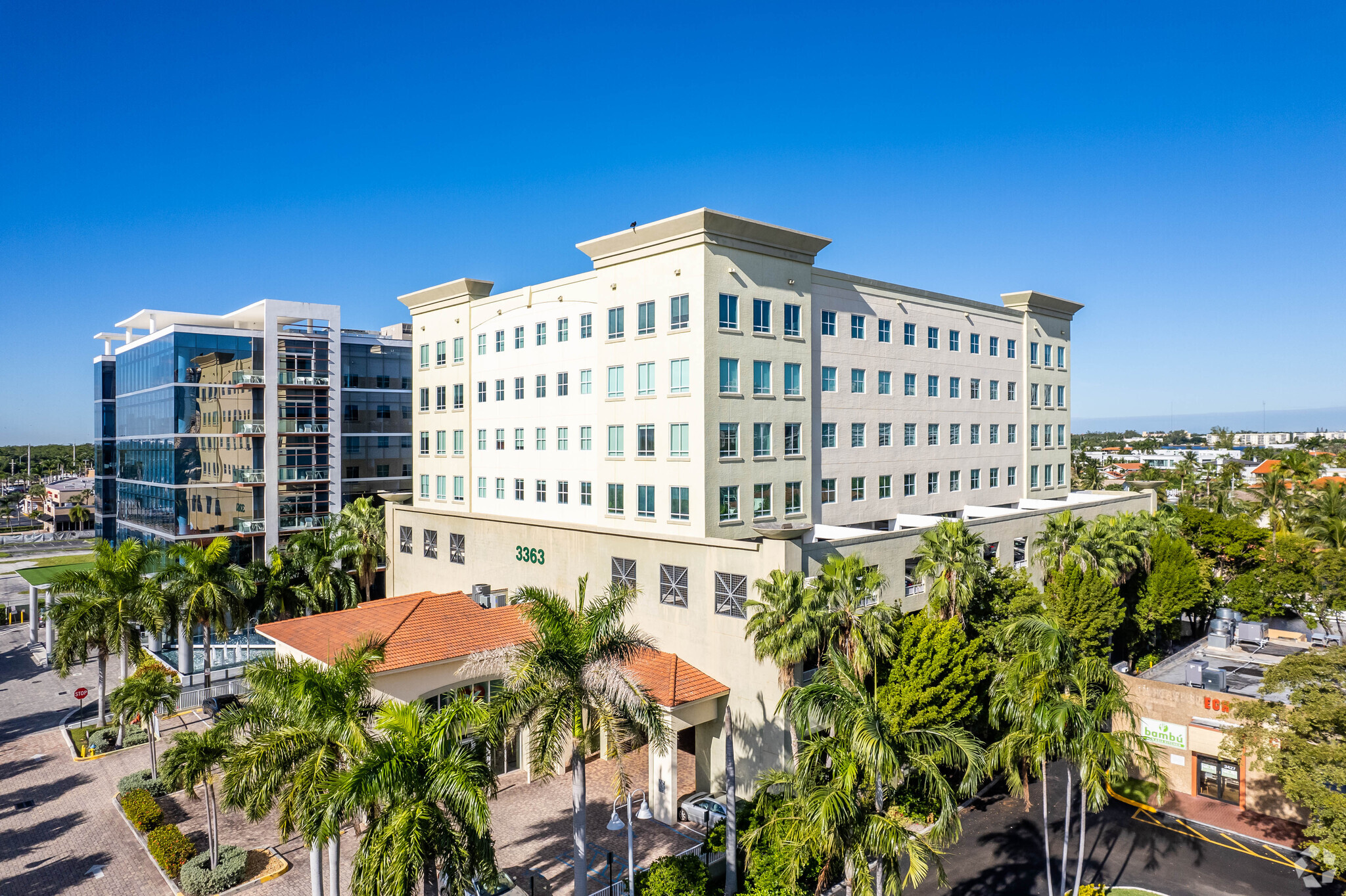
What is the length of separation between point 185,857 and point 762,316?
101 feet

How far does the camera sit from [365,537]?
53.2 meters

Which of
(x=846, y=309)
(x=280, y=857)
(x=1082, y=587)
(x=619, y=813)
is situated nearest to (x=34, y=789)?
(x=280, y=857)

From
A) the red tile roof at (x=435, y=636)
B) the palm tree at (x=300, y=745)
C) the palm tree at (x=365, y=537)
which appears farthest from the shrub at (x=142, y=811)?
the palm tree at (x=365, y=537)

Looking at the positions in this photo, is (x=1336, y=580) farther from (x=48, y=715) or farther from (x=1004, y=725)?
(x=48, y=715)

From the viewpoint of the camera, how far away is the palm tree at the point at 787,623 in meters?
26.4

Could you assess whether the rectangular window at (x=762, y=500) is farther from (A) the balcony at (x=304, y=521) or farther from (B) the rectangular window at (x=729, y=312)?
(A) the balcony at (x=304, y=521)

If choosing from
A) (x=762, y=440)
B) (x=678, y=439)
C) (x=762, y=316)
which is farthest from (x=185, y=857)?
(x=762, y=316)

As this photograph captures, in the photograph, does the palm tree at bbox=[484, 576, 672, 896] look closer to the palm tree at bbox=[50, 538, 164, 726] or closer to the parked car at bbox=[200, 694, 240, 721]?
the palm tree at bbox=[50, 538, 164, 726]

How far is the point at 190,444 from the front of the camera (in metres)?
62.2

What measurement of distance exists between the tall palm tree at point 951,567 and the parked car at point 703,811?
1223 centimetres

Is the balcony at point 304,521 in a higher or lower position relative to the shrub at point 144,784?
higher

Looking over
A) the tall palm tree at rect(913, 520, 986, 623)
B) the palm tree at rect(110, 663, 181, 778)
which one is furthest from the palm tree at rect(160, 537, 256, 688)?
the tall palm tree at rect(913, 520, 986, 623)

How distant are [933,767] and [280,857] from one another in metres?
21.6

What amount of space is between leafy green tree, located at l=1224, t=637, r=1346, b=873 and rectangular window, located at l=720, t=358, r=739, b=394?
22419 mm
